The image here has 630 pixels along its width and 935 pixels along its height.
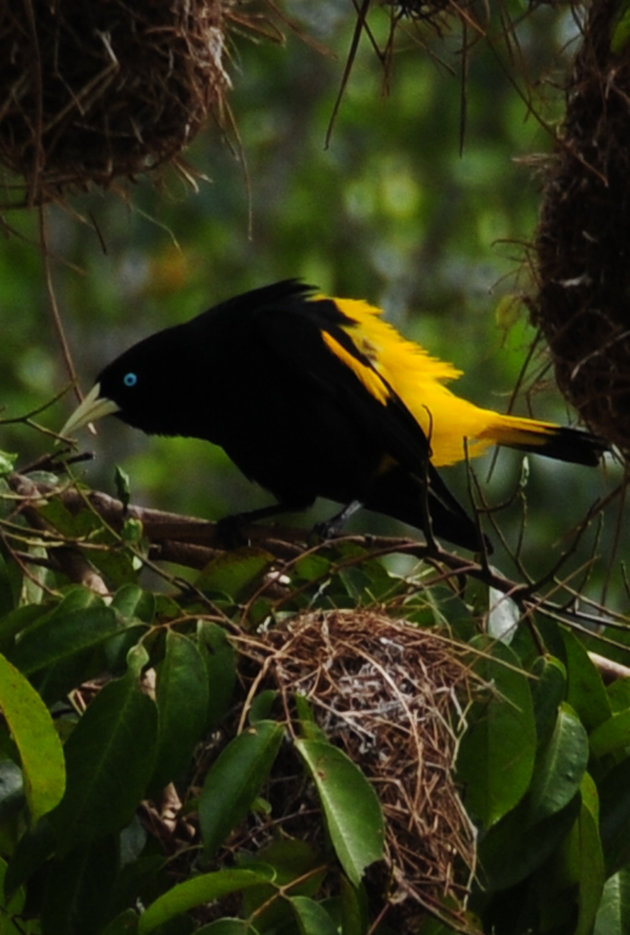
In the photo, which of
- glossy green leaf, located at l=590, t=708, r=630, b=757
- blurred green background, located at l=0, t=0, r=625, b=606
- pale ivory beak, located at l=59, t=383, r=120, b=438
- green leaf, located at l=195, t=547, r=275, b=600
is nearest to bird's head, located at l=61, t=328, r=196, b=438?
pale ivory beak, located at l=59, t=383, r=120, b=438

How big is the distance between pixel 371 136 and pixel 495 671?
4657 mm

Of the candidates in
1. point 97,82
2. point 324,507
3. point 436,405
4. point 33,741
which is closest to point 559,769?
point 33,741

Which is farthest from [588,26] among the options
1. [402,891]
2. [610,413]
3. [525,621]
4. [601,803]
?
[402,891]

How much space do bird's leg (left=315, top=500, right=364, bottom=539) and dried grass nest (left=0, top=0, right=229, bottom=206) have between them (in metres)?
0.63

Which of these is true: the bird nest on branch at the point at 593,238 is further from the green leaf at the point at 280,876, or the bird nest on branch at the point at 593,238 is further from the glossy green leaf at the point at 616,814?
the green leaf at the point at 280,876

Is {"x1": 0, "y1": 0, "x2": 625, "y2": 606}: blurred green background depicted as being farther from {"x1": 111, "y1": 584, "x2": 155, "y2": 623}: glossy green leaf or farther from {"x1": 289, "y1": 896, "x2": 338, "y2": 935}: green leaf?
{"x1": 289, "y1": 896, "x2": 338, "y2": 935}: green leaf

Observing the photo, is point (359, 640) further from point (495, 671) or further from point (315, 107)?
point (315, 107)

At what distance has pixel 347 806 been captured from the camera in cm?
140

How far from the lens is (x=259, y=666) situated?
1636 mm

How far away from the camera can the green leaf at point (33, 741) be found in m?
1.39

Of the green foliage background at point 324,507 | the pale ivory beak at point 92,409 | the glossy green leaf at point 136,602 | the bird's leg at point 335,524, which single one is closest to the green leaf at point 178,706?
the green foliage background at point 324,507

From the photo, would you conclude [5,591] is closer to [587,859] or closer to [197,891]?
[197,891]

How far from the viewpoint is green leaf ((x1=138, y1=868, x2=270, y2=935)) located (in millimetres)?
1347

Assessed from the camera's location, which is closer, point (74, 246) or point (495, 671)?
point (495, 671)
